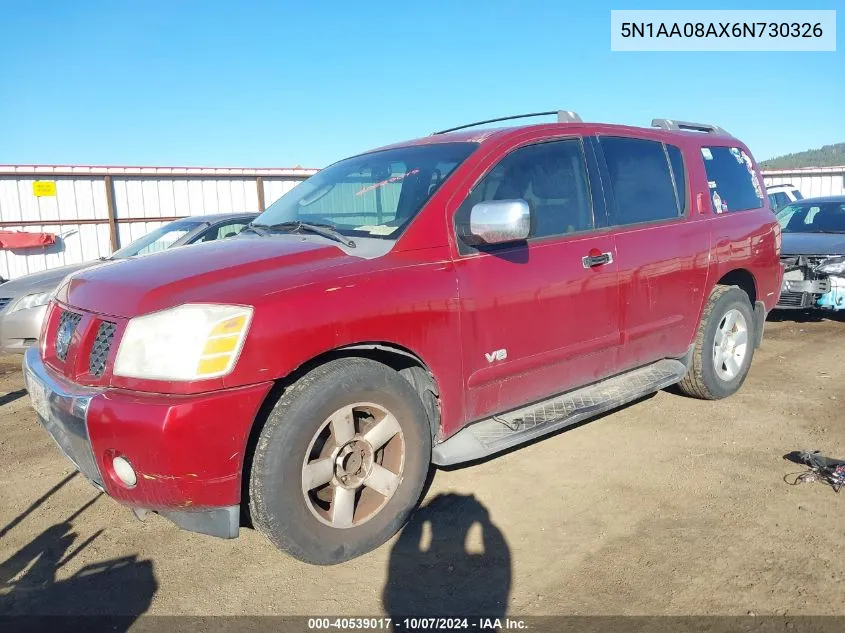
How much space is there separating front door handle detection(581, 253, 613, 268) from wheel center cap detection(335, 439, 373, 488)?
165cm

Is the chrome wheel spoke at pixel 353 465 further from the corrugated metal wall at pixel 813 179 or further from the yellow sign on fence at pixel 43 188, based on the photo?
the corrugated metal wall at pixel 813 179

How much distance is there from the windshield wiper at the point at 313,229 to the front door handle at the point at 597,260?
1.37 m

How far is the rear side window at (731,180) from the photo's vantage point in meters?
4.75

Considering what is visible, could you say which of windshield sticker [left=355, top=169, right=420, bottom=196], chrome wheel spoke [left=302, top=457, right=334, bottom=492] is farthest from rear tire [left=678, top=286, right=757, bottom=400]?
chrome wheel spoke [left=302, top=457, right=334, bottom=492]

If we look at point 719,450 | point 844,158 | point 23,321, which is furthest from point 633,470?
point 844,158

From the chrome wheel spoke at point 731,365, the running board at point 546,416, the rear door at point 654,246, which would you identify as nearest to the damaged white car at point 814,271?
the chrome wheel spoke at point 731,365

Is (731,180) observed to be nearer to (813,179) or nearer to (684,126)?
Result: (684,126)

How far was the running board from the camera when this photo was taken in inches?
126

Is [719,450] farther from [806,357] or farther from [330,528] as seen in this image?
[806,357]

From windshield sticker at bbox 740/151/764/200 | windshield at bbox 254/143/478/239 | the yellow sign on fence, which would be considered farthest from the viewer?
the yellow sign on fence

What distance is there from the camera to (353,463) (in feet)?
9.36

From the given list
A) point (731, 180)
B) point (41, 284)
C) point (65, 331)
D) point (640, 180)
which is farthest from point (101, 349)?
point (41, 284)

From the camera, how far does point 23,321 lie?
628cm

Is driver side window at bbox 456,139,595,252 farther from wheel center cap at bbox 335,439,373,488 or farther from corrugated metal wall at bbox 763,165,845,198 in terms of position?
corrugated metal wall at bbox 763,165,845,198
